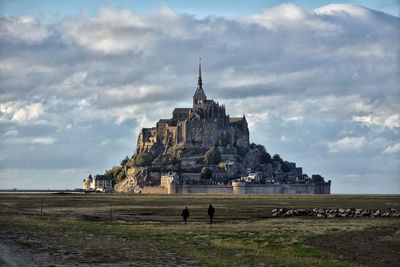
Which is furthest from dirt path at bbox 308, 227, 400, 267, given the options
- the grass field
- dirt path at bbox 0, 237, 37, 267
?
dirt path at bbox 0, 237, 37, 267

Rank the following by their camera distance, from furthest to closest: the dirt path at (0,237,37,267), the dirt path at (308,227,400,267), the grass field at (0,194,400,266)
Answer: the dirt path at (308,227,400,267) → the grass field at (0,194,400,266) → the dirt path at (0,237,37,267)

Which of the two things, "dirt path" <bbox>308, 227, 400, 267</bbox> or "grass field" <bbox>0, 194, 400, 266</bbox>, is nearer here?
"grass field" <bbox>0, 194, 400, 266</bbox>

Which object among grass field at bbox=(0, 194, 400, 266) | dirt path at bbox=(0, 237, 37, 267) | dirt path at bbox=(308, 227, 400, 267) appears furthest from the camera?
dirt path at bbox=(308, 227, 400, 267)

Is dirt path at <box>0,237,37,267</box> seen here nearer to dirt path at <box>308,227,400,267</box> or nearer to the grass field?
the grass field

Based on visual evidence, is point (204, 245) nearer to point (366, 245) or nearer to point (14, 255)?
point (366, 245)

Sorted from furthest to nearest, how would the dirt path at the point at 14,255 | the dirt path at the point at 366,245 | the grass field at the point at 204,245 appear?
the dirt path at the point at 366,245 → the grass field at the point at 204,245 → the dirt path at the point at 14,255

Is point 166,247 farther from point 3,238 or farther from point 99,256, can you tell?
point 3,238

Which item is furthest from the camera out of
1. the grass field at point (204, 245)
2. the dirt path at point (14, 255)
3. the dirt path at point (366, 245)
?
the dirt path at point (366, 245)

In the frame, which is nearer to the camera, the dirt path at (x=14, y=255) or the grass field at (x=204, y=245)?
the dirt path at (x=14, y=255)

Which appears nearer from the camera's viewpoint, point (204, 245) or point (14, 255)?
point (14, 255)

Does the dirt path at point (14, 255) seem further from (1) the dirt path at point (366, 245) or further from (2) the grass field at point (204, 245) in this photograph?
(1) the dirt path at point (366, 245)

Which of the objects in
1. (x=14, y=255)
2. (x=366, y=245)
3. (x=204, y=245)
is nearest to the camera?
(x=14, y=255)

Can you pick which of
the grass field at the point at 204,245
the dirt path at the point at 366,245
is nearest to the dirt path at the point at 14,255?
the grass field at the point at 204,245

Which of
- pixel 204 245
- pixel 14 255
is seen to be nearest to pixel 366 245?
pixel 204 245
